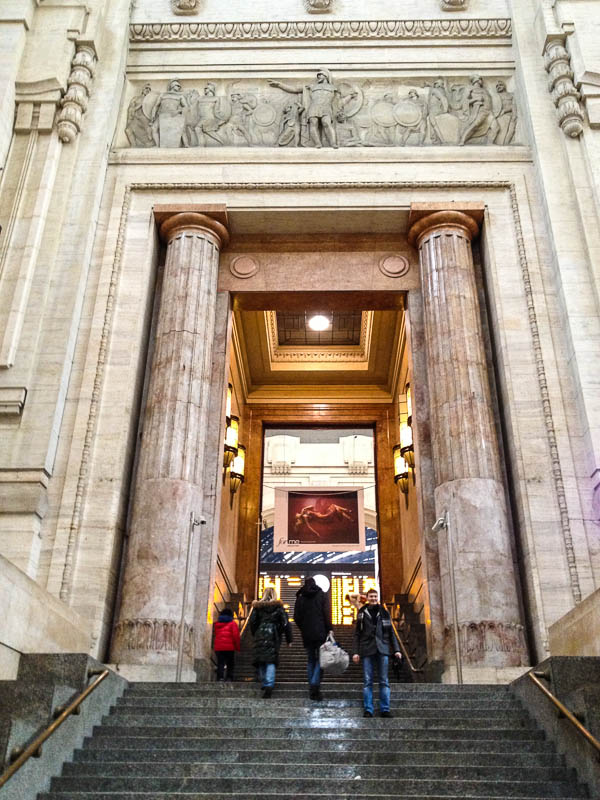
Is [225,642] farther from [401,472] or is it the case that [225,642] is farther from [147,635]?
[401,472]

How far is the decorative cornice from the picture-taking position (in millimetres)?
15422

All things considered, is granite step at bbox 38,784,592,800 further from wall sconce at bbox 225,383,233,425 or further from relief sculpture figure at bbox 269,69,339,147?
relief sculpture figure at bbox 269,69,339,147

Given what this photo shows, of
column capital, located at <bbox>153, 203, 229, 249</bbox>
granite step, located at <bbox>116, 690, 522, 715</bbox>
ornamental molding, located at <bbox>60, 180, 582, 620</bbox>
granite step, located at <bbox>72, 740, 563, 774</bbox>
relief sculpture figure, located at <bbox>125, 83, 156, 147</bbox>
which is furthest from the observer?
relief sculpture figure, located at <bbox>125, 83, 156, 147</bbox>

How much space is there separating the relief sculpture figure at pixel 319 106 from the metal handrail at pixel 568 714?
10199mm

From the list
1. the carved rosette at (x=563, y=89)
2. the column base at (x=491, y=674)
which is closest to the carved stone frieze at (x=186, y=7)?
the carved rosette at (x=563, y=89)

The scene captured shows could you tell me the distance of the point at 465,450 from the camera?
11.8 metres

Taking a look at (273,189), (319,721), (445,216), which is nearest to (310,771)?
(319,721)

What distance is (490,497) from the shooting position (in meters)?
11.4

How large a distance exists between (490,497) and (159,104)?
9402 mm

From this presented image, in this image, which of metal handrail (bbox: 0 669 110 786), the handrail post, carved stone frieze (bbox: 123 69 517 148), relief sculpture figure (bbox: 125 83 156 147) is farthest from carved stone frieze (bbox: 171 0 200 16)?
metal handrail (bbox: 0 669 110 786)

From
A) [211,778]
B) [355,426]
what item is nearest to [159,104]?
[355,426]

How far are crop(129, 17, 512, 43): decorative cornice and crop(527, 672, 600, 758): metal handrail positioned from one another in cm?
1241

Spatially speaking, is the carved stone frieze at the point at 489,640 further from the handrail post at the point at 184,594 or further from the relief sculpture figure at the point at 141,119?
the relief sculpture figure at the point at 141,119

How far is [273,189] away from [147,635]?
304 inches
